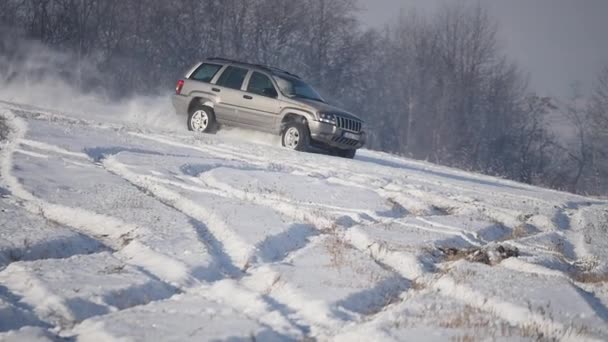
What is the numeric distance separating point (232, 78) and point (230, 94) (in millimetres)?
420

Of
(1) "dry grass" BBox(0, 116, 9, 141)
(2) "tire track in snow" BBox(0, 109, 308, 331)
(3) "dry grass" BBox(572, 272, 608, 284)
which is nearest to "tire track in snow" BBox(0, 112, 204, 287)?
(2) "tire track in snow" BBox(0, 109, 308, 331)

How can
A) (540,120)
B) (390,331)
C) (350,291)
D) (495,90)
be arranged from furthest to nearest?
(495,90), (540,120), (350,291), (390,331)

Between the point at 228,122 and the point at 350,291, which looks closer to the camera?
the point at 350,291

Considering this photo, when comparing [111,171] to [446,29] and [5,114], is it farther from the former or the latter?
[446,29]

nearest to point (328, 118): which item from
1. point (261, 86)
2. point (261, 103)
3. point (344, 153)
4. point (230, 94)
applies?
point (344, 153)

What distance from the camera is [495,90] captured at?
47875mm

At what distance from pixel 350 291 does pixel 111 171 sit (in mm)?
4278

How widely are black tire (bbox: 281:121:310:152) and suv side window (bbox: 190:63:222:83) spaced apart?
2315mm

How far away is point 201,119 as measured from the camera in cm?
1266

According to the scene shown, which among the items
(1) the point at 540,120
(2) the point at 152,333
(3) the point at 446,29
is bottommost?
(2) the point at 152,333

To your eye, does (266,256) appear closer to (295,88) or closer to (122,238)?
(122,238)

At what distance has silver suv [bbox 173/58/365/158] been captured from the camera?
11.5 m

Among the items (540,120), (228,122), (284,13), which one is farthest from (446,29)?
(228,122)

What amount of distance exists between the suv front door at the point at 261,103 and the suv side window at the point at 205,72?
39.4 inches
